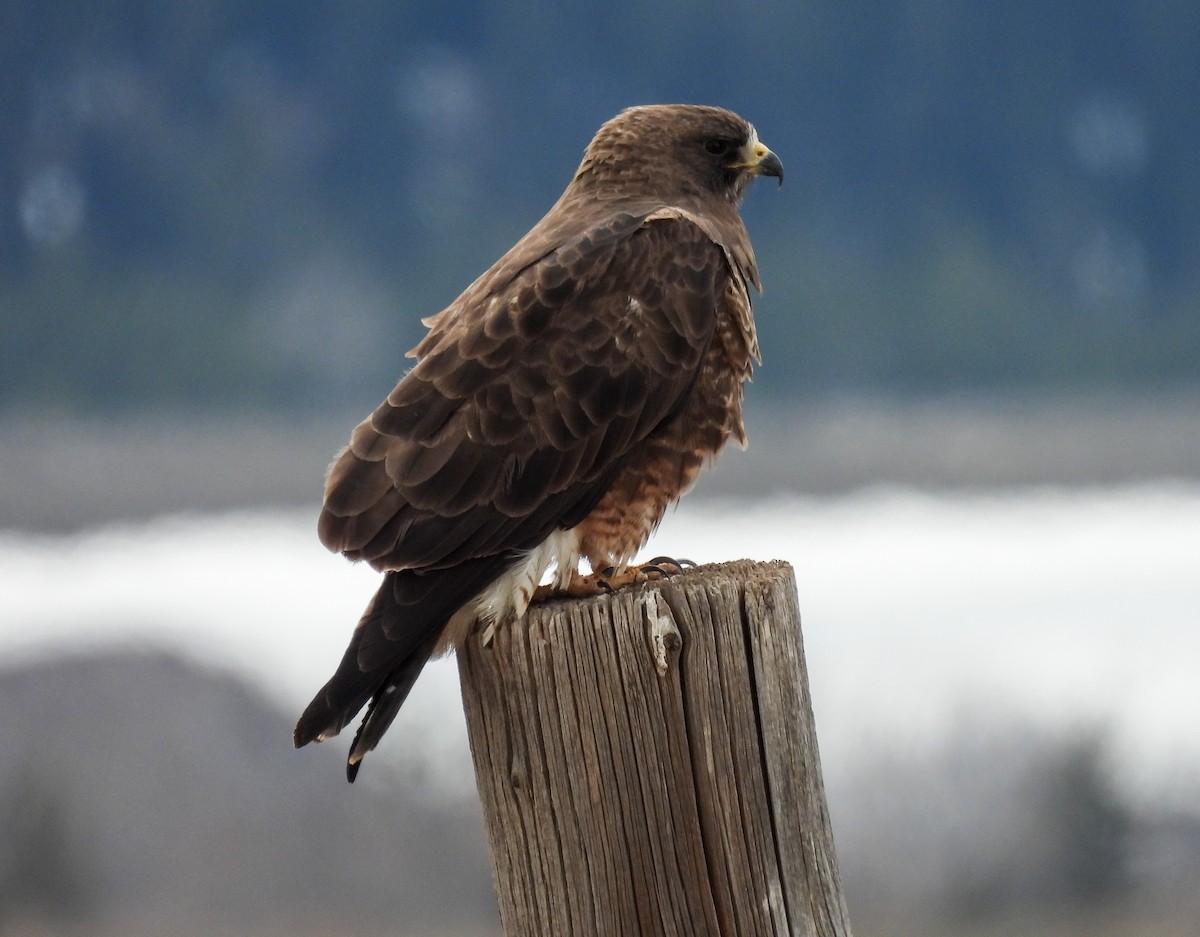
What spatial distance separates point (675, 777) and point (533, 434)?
96cm

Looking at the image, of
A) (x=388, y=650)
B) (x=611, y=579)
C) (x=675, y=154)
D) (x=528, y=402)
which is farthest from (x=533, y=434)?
(x=675, y=154)

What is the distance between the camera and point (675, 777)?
2.57 metres

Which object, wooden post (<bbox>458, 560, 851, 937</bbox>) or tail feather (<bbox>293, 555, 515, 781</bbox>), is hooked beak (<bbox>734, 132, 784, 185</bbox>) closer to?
tail feather (<bbox>293, 555, 515, 781</bbox>)

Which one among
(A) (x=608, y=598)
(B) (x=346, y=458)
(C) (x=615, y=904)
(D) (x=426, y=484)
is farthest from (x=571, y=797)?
(B) (x=346, y=458)

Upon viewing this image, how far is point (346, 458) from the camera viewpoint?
3178 mm

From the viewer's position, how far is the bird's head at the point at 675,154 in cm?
414

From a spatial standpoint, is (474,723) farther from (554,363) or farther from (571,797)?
(554,363)

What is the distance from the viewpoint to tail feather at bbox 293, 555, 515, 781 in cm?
288

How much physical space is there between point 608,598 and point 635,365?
80 cm

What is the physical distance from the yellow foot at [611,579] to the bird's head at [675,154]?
119 cm

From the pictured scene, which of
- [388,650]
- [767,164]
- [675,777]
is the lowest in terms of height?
[675,777]

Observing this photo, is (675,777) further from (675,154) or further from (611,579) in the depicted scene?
(675,154)

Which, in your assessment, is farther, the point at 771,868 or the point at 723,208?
the point at 723,208

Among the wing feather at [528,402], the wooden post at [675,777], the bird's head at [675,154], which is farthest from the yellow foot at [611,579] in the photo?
the bird's head at [675,154]
